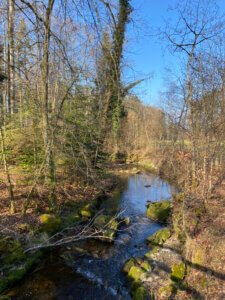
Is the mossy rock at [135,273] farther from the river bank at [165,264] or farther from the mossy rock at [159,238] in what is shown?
the mossy rock at [159,238]

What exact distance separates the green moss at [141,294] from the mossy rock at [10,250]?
3.17 m

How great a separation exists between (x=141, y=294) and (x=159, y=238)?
2.61 meters

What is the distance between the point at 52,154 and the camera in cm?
630

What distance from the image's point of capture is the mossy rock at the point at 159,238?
641 cm

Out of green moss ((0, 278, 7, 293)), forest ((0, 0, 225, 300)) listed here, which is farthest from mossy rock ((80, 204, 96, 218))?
green moss ((0, 278, 7, 293))

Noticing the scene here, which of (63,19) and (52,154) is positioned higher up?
(63,19)

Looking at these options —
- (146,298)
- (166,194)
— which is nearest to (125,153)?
(166,194)

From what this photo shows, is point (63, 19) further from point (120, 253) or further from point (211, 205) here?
point (211, 205)

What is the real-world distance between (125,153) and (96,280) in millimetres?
18175

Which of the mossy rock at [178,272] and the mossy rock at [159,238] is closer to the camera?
the mossy rock at [178,272]

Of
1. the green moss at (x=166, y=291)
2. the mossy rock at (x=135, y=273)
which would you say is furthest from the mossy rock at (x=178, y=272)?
the mossy rock at (x=135, y=273)

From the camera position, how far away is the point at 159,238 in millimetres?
6582

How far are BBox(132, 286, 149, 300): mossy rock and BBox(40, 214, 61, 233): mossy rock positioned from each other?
3.38 meters

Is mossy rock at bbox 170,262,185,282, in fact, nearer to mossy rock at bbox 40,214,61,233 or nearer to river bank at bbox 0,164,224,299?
river bank at bbox 0,164,224,299
